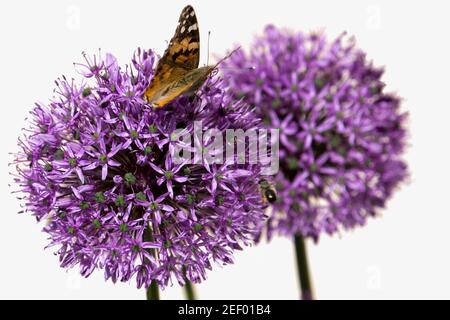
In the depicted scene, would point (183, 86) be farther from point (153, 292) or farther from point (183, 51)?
point (153, 292)

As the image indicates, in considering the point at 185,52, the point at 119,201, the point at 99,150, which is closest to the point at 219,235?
the point at 119,201

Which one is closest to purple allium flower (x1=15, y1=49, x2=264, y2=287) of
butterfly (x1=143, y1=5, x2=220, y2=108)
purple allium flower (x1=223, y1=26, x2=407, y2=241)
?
butterfly (x1=143, y1=5, x2=220, y2=108)

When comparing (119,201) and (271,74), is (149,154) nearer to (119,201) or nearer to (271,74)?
(119,201)

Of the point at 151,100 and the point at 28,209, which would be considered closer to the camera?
the point at 151,100

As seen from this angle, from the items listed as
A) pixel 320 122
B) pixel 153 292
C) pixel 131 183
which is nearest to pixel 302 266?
pixel 320 122

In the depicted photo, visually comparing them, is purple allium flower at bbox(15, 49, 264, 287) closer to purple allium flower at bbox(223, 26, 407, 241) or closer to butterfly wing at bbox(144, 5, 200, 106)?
butterfly wing at bbox(144, 5, 200, 106)

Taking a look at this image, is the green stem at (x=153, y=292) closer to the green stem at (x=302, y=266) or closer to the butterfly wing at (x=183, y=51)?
the butterfly wing at (x=183, y=51)
